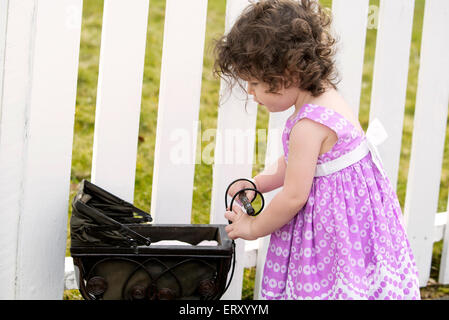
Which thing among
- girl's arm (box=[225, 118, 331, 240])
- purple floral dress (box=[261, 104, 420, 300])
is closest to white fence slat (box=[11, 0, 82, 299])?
girl's arm (box=[225, 118, 331, 240])

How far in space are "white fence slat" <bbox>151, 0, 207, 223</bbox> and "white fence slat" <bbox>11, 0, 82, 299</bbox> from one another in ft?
1.00

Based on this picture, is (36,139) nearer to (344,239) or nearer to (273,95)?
(273,95)

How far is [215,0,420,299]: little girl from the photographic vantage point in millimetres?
2049

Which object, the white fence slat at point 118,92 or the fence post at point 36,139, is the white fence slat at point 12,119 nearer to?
the fence post at point 36,139

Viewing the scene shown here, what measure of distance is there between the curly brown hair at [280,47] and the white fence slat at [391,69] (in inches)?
26.2

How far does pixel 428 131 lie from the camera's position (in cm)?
291

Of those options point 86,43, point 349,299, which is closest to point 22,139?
point 349,299

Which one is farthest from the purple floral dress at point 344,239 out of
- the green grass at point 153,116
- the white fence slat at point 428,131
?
the white fence slat at point 428,131

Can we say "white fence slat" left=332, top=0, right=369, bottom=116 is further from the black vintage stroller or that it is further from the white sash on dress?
the black vintage stroller

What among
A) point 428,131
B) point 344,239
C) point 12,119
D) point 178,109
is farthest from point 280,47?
point 428,131

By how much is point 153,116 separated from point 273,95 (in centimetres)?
204
